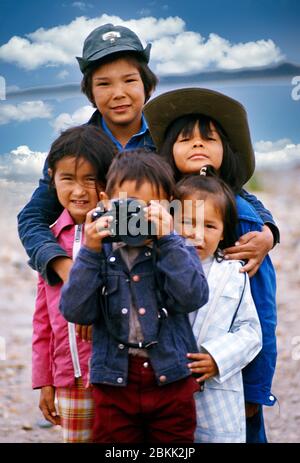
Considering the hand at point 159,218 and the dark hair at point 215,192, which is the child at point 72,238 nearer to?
the dark hair at point 215,192

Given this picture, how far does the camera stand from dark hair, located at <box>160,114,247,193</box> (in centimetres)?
231

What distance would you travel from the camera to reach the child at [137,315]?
187 cm

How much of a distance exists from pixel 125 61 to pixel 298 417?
7.95 ft

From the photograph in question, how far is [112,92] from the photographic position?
2504 mm

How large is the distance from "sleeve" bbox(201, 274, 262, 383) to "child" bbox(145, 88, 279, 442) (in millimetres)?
124

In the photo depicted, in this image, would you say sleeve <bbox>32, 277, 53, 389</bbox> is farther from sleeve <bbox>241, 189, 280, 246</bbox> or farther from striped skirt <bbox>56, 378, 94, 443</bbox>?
sleeve <bbox>241, 189, 280, 246</bbox>

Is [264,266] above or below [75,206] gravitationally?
below

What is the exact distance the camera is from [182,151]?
2277mm

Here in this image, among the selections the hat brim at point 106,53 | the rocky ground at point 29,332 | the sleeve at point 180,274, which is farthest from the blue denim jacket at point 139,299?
the rocky ground at point 29,332

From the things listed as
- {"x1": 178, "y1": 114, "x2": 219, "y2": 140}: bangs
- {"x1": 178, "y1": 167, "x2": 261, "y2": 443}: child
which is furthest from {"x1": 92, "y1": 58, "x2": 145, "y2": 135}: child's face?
{"x1": 178, "y1": 167, "x2": 261, "y2": 443}: child

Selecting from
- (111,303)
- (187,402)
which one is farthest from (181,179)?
(187,402)

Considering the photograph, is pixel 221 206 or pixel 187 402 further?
pixel 221 206
